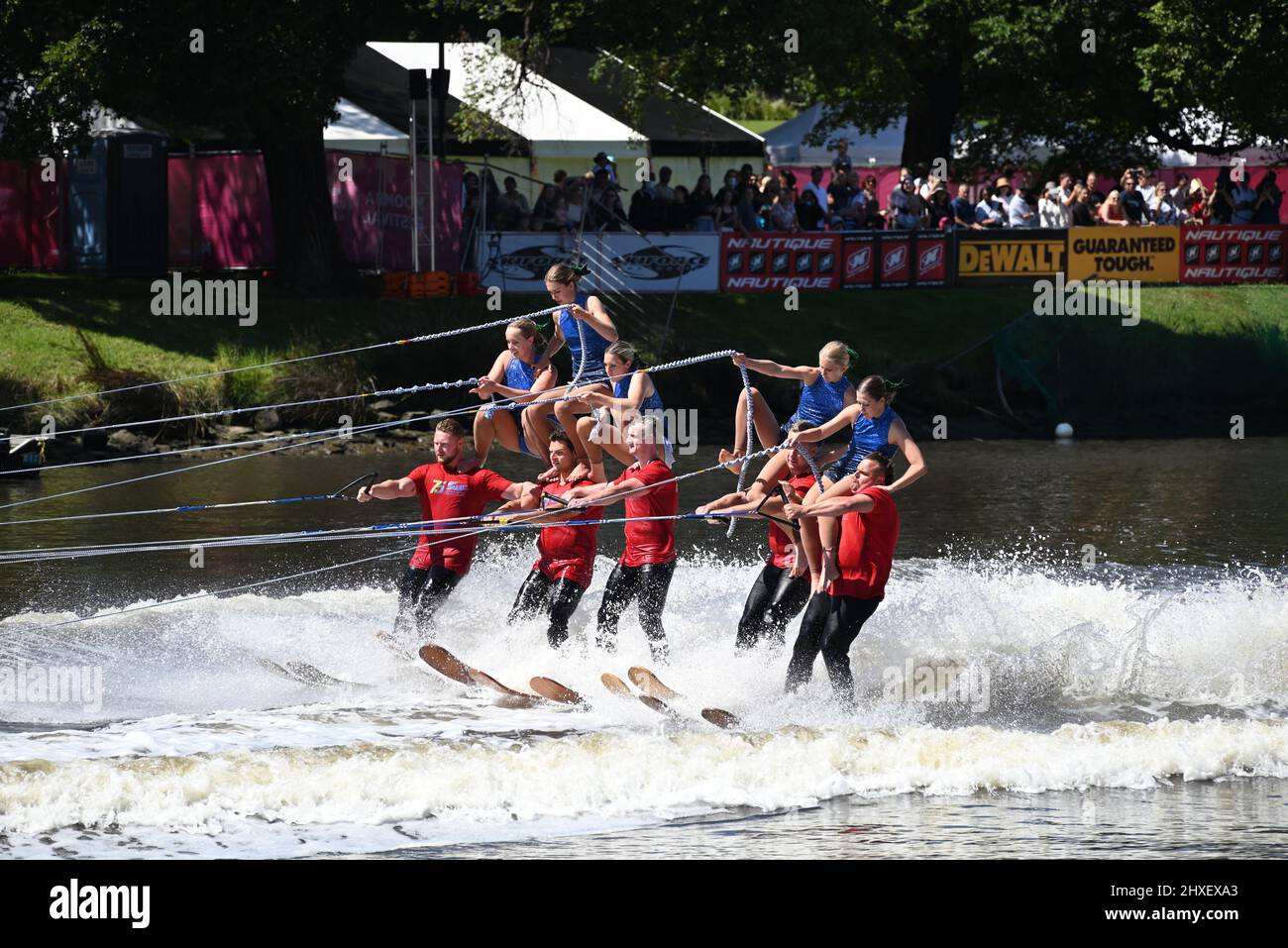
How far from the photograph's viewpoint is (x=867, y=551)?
35.2 ft

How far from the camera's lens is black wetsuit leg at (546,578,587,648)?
1192 centimetres

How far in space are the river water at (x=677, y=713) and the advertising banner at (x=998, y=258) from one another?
33.5 feet

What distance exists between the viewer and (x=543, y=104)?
31766mm

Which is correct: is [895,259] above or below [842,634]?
above

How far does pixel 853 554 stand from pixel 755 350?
14.6 m

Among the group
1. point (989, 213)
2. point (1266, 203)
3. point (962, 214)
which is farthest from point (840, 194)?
point (1266, 203)

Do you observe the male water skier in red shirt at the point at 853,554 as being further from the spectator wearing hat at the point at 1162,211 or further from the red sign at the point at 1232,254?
the spectator wearing hat at the point at 1162,211

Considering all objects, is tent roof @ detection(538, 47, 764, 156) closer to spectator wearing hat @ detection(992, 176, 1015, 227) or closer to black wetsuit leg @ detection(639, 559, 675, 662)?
spectator wearing hat @ detection(992, 176, 1015, 227)

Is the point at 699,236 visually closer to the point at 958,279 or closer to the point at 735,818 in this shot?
the point at 958,279

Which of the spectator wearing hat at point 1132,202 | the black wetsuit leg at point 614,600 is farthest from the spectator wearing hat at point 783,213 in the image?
the black wetsuit leg at point 614,600

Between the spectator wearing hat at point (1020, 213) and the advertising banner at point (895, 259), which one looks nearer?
the advertising banner at point (895, 259)
